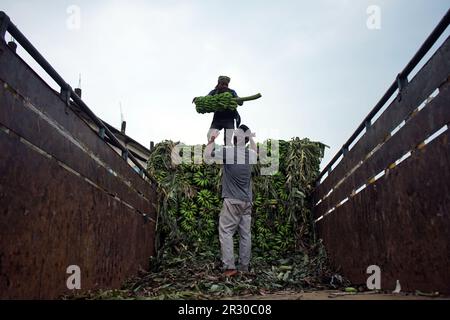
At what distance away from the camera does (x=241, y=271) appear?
221 inches

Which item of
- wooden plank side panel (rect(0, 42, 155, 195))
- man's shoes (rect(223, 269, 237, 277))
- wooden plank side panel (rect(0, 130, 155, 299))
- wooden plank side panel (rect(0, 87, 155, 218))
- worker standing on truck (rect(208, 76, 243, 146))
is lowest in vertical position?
man's shoes (rect(223, 269, 237, 277))

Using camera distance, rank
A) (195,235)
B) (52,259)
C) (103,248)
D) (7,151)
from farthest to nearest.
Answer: (195,235), (103,248), (52,259), (7,151)

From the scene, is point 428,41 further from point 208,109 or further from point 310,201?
point 310,201

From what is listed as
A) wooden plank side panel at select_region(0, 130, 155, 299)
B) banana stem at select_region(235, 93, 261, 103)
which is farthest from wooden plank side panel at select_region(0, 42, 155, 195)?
banana stem at select_region(235, 93, 261, 103)

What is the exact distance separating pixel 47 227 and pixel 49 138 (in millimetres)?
684

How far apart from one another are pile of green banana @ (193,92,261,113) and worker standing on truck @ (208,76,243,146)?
167mm

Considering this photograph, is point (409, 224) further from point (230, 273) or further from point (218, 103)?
point (218, 103)

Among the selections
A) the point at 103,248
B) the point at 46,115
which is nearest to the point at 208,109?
the point at 103,248

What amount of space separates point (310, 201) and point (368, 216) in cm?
351

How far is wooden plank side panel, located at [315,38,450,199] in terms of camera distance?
2.64 m

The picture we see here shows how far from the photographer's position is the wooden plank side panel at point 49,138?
237 cm

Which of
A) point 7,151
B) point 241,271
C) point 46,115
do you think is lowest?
point 241,271

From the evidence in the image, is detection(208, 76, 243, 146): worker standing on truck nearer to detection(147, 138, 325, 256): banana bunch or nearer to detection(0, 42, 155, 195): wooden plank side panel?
detection(147, 138, 325, 256): banana bunch
